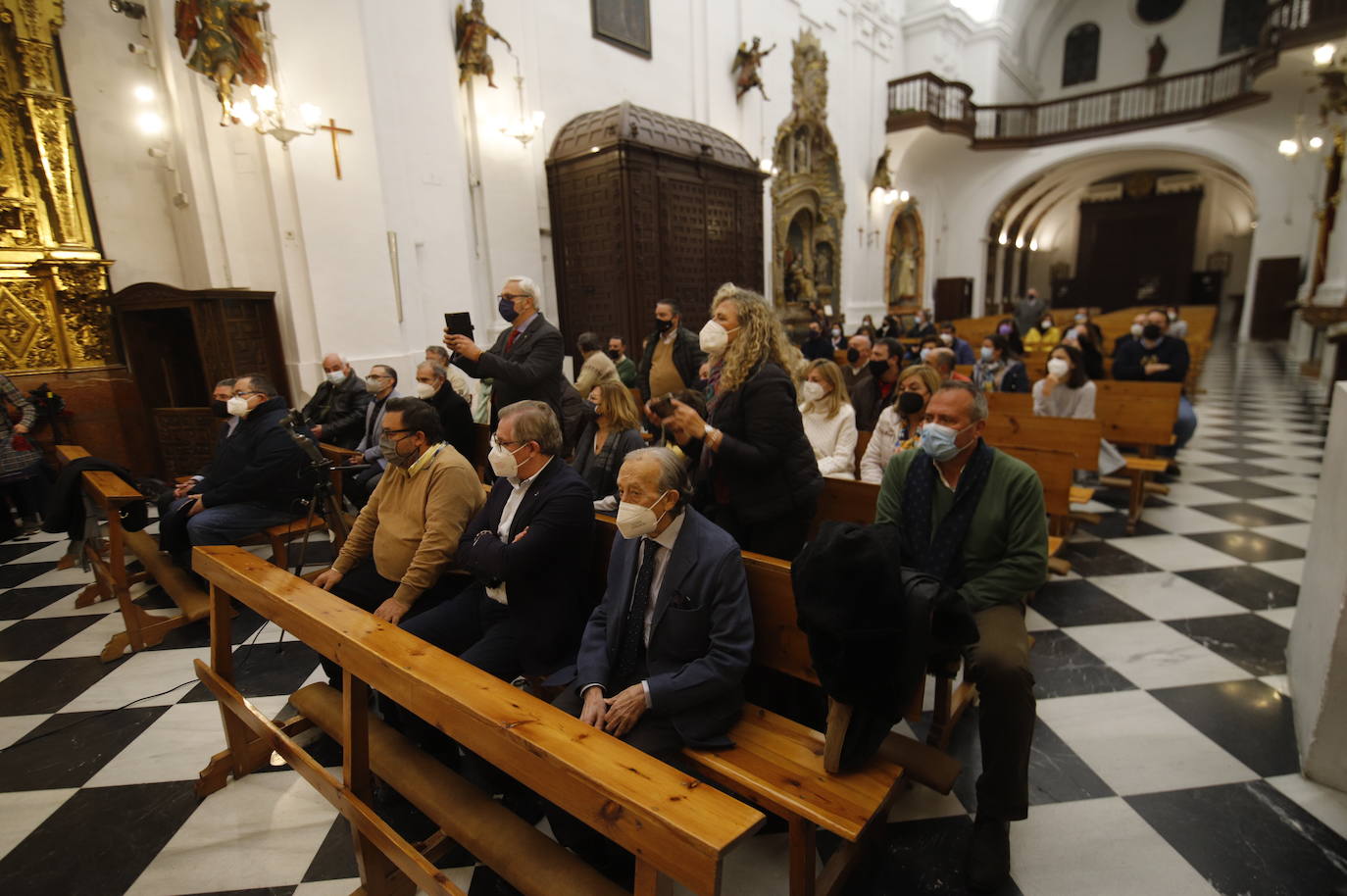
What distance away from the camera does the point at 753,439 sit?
8.14ft

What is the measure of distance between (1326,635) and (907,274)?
54.1 ft

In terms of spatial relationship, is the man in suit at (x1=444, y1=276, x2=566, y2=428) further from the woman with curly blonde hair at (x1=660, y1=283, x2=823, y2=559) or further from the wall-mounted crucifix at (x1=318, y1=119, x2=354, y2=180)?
the wall-mounted crucifix at (x1=318, y1=119, x2=354, y2=180)

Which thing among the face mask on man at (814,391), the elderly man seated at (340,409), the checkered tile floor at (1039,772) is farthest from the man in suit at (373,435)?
the face mask on man at (814,391)

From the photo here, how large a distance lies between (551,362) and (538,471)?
146 centimetres

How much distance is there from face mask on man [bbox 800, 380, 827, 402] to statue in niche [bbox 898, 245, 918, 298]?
14764 mm

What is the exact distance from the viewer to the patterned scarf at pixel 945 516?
216 cm

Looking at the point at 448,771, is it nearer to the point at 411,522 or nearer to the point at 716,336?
the point at 411,522

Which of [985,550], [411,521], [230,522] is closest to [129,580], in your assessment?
[230,522]

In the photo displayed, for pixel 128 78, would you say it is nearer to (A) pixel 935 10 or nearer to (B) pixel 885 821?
(B) pixel 885 821

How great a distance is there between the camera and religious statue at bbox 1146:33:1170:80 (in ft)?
64.3

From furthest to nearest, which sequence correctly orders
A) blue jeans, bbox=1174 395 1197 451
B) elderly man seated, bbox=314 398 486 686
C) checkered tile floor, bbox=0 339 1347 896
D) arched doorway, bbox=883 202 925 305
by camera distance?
1. arched doorway, bbox=883 202 925 305
2. blue jeans, bbox=1174 395 1197 451
3. elderly man seated, bbox=314 398 486 686
4. checkered tile floor, bbox=0 339 1347 896

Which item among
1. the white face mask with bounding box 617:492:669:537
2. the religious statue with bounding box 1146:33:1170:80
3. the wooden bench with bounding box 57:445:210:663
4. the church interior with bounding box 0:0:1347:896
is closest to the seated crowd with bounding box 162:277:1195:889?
the white face mask with bounding box 617:492:669:537

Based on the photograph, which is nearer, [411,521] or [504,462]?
[504,462]

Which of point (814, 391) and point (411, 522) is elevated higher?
point (814, 391)
